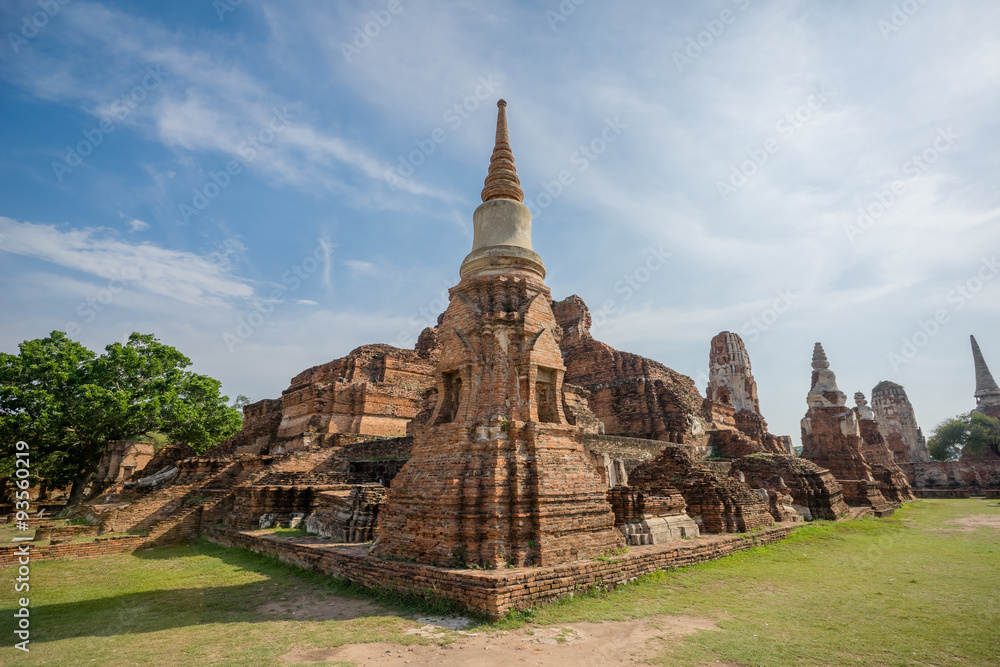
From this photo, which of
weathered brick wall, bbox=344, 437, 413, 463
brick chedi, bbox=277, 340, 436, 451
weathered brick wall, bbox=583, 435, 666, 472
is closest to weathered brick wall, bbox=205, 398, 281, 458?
brick chedi, bbox=277, 340, 436, 451

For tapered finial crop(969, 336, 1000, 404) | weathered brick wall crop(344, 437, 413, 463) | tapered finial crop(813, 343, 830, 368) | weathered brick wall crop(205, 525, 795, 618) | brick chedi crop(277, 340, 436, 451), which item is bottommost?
weathered brick wall crop(205, 525, 795, 618)

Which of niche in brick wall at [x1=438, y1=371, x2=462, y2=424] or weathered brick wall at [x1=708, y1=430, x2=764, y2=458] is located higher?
weathered brick wall at [x1=708, y1=430, x2=764, y2=458]

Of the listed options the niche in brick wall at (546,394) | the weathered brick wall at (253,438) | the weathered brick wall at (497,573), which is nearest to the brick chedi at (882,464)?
the weathered brick wall at (497,573)

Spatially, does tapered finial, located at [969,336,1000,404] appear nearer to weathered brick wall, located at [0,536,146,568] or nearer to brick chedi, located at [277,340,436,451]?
brick chedi, located at [277,340,436,451]

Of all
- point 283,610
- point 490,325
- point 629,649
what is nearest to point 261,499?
point 283,610

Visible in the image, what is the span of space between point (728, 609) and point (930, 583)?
3715 mm

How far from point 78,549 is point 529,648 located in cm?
1103

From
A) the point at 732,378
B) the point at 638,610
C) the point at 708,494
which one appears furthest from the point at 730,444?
the point at 638,610

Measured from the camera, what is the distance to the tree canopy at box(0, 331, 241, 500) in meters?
17.7

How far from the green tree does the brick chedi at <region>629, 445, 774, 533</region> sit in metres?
39.8

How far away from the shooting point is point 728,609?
248 inches

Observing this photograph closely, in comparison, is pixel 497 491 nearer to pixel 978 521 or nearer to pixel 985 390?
pixel 978 521

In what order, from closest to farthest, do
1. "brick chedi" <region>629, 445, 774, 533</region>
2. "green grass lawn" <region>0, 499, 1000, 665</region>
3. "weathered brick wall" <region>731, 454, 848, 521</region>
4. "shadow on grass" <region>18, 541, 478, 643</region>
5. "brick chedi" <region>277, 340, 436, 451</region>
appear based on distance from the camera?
"green grass lawn" <region>0, 499, 1000, 665</region> → "shadow on grass" <region>18, 541, 478, 643</region> → "brick chedi" <region>629, 445, 774, 533</region> → "weathered brick wall" <region>731, 454, 848, 521</region> → "brick chedi" <region>277, 340, 436, 451</region>

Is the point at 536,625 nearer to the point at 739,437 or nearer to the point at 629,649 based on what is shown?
the point at 629,649
